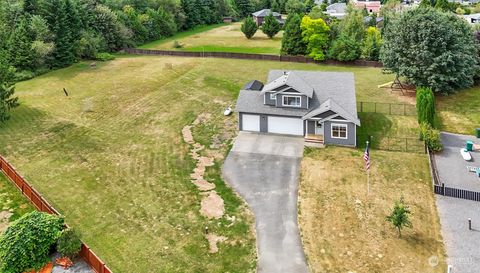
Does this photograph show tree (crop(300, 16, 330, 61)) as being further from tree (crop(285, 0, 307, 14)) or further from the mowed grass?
tree (crop(285, 0, 307, 14))

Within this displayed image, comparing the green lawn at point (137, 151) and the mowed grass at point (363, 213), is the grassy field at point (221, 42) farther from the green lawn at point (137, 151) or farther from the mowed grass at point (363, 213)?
the mowed grass at point (363, 213)

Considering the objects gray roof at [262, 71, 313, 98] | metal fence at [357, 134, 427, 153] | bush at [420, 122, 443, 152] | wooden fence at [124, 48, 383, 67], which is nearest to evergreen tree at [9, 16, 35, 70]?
wooden fence at [124, 48, 383, 67]

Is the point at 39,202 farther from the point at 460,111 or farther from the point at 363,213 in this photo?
the point at 460,111

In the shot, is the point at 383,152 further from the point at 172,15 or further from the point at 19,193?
the point at 172,15

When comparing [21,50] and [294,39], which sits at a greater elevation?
[21,50]

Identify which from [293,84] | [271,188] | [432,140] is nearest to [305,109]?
[293,84]

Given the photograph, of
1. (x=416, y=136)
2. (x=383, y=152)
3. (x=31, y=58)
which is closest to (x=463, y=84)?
(x=416, y=136)
